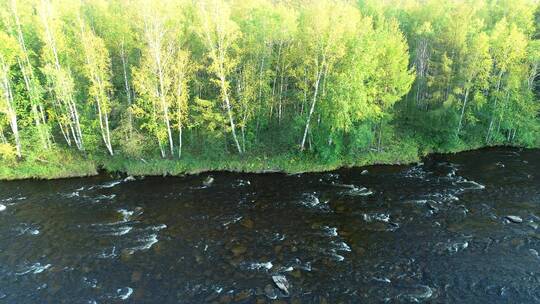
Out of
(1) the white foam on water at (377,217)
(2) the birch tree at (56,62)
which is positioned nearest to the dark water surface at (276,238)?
(1) the white foam on water at (377,217)

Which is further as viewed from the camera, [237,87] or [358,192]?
[237,87]

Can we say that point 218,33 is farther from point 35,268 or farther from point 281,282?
point 35,268

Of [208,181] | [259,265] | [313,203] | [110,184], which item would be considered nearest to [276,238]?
[259,265]

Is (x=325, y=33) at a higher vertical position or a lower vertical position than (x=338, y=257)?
higher

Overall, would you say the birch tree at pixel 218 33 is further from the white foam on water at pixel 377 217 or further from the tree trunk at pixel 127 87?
the white foam on water at pixel 377 217

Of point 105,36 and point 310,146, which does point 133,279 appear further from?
point 105,36

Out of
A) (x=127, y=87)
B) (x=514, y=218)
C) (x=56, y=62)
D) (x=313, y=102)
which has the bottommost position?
(x=514, y=218)

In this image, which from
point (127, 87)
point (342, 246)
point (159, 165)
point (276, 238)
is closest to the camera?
point (342, 246)

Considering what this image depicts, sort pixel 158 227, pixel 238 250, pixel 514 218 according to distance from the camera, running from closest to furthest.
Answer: pixel 238 250 → pixel 514 218 → pixel 158 227
